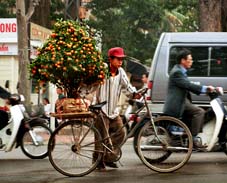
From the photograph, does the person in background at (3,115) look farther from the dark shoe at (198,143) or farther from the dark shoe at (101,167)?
→ the dark shoe at (198,143)

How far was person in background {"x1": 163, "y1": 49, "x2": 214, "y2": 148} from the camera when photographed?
25.6 ft

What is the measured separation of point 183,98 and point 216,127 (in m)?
0.62

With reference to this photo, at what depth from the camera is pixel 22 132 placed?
31.2ft

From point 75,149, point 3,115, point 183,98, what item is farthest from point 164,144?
point 3,115

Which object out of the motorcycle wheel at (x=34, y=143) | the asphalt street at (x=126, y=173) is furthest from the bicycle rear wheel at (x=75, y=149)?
the motorcycle wheel at (x=34, y=143)

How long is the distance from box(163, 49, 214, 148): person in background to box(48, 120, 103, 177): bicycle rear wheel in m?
1.20

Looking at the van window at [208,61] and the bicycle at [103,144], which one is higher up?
the van window at [208,61]

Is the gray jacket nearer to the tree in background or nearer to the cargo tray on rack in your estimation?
the cargo tray on rack

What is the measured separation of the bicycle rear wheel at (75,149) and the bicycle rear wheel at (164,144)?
2.00ft

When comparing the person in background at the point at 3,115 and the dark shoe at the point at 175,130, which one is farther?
the person in background at the point at 3,115

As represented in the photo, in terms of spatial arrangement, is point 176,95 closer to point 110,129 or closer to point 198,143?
point 198,143

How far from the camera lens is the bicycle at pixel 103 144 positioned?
7.36 m

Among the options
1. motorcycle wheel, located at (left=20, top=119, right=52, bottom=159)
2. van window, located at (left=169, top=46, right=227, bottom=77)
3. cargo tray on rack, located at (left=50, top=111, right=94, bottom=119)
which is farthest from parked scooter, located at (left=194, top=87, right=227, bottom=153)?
motorcycle wheel, located at (left=20, top=119, right=52, bottom=159)

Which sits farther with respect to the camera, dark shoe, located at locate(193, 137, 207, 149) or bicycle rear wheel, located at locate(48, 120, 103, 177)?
dark shoe, located at locate(193, 137, 207, 149)
